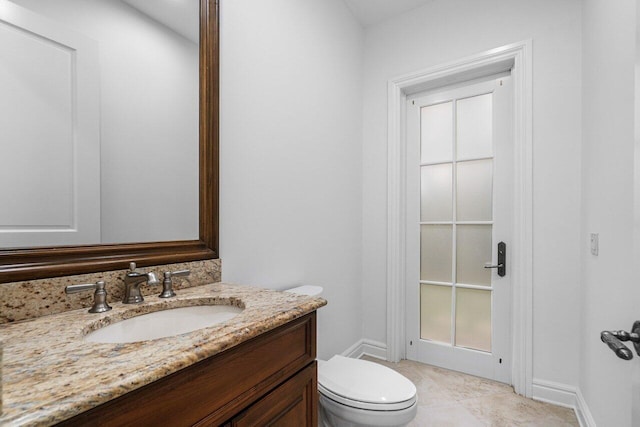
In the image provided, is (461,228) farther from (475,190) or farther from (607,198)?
(607,198)

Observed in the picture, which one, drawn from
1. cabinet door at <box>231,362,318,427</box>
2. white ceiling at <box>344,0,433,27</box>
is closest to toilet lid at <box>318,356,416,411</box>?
cabinet door at <box>231,362,318,427</box>

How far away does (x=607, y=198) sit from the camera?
53.1 inches

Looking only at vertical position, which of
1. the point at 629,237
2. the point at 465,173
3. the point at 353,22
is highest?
the point at 353,22

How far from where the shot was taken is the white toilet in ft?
4.13

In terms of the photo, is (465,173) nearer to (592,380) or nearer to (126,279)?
(592,380)

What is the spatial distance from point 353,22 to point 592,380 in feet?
8.75

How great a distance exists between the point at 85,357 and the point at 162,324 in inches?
16.1

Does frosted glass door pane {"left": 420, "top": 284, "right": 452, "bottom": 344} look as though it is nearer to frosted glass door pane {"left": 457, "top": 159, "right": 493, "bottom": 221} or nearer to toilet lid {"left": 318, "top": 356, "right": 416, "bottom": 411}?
frosted glass door pane {"left": 457, "top": 159, "right": 493, "bottom": 221}

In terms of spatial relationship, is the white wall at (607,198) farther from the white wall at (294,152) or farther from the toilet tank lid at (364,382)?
the white wall at (294,152)

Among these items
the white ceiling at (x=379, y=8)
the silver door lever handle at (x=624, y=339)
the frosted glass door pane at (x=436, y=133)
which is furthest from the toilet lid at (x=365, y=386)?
the white ceiling at (x=379, y=8)

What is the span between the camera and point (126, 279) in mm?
973

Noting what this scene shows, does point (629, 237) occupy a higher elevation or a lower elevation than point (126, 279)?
higher

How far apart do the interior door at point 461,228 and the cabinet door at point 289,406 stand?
61.9 inches

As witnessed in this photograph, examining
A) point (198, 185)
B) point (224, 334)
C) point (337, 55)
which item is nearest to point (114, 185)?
point (198, 185)
